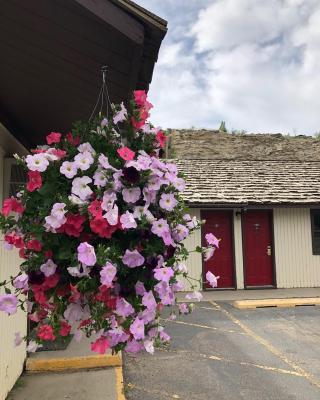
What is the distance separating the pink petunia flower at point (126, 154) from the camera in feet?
7.10

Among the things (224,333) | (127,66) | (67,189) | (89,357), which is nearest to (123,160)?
(67,189)

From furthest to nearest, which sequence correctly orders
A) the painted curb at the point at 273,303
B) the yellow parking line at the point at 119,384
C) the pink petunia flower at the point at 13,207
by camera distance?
the painted curb at the point at 273,303 → the yellow parking line at the point at 119,384 → the pink petunia flower at the point at 13,207

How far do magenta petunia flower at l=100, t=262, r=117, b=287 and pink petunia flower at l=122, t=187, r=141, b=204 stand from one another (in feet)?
1.13

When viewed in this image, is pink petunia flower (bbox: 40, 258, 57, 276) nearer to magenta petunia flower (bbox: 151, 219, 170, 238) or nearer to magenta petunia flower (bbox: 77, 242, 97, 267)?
magenta petunia flower (bbox: 77, 242, 97, 267)

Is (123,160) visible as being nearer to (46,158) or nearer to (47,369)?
(46,158)

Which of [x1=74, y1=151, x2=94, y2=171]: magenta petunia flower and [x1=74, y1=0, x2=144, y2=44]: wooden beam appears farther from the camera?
[x1=74, y1=0, x2=144, y2=44]: wooden beam

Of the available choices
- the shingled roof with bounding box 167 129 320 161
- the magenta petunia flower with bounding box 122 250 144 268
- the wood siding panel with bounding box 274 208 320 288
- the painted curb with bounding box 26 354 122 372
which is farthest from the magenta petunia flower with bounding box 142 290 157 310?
the shingled roof with bounding box 167 129 320 161

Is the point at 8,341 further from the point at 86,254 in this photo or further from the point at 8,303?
the point at 86,254

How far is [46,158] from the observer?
224cm

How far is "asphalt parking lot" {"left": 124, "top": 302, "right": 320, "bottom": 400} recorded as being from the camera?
5492 millimetres

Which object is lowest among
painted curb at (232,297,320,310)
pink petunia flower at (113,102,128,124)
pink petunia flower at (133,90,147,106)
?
painted curb at (232,297,320,310)

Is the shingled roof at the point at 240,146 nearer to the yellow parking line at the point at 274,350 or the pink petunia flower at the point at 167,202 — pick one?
the yellow parking line at the point at 274,350

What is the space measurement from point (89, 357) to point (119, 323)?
4474mm

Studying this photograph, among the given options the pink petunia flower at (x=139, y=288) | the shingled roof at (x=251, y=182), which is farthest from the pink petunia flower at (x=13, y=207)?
the shingled roof at (x=251, y=182)
